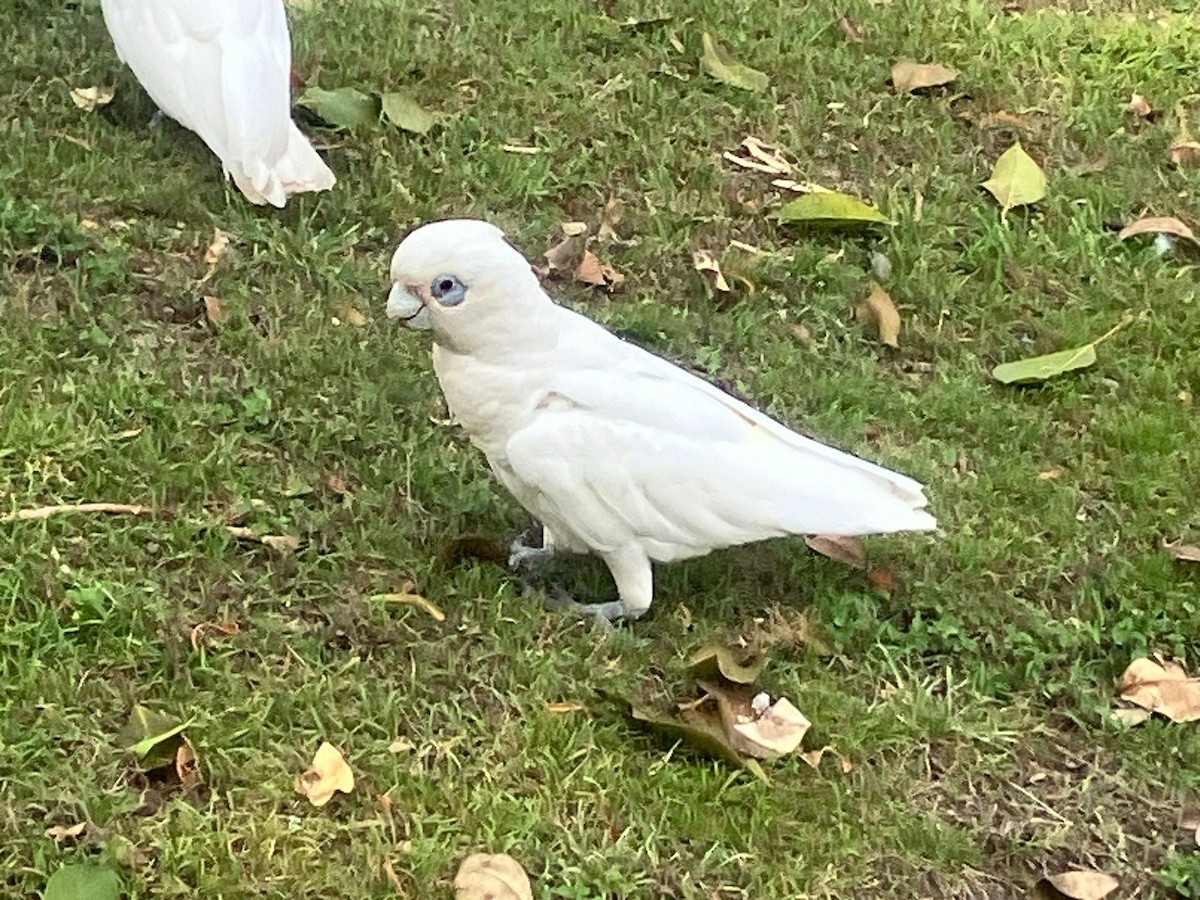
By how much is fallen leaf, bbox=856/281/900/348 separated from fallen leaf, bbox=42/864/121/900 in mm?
1675

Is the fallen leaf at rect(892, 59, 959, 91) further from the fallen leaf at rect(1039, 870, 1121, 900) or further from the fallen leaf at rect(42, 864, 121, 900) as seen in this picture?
the fallen leaf at rect(42, 864, 121, 900)

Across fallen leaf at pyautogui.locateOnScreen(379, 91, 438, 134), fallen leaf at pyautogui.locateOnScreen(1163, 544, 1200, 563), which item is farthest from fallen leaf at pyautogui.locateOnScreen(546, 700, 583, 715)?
fallen leaf at pyautogui.locateOnScreen(379, 91, 438, 134)

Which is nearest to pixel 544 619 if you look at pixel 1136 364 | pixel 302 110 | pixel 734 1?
pixel 1136 364

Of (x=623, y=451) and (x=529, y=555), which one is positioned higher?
(x=623, y=451)

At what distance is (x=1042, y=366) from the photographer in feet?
8.70

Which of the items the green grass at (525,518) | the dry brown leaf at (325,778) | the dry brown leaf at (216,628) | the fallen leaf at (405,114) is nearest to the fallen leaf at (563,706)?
the green grass at (525,518)

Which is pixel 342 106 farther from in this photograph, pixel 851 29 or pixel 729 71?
pixel 851 29

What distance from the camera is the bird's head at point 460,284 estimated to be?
6.12 feet

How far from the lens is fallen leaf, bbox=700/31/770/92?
11.3 feet

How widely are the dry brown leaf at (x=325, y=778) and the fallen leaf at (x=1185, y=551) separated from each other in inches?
52.0

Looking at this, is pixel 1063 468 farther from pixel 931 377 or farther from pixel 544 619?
pixel 544 619

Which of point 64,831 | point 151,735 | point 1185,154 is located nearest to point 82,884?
point 64,831

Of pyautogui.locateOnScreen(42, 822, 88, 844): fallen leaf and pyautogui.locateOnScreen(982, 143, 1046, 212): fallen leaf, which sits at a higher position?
pyautogui.locateOnScreen(982, 143, 1046, 212): fallen leaf

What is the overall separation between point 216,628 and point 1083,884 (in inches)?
47.0
